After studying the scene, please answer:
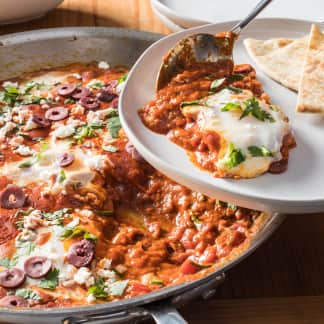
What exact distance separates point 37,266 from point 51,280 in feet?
0.27

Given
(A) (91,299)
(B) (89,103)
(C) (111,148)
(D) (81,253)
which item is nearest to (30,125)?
(B) (89,103)

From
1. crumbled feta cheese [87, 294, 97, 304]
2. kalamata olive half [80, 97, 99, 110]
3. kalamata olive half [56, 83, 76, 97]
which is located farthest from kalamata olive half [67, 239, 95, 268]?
kalamata olive half [56, 83, 76, 97]

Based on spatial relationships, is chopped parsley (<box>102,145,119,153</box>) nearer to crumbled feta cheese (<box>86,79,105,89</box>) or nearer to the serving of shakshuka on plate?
the serving of shakshuka on plate

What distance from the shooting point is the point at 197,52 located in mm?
3080

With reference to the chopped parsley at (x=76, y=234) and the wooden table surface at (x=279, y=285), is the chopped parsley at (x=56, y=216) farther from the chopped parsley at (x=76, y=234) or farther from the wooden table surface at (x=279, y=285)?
the wooden table surface at (x=279, y=285)

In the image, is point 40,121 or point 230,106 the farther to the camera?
point 40,121

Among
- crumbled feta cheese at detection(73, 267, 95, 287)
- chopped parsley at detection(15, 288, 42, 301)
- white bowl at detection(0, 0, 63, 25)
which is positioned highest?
white bowl at detection(0, 0, 63, 25)

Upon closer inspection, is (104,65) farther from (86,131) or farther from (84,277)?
(84,277)

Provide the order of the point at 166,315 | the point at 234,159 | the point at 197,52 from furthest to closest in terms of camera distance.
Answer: the point at 197,52
the point at 234,159
the point at 166,315

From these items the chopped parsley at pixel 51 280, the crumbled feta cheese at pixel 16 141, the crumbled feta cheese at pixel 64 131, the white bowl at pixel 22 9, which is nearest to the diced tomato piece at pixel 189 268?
the chopped parsley at pixel 51 280

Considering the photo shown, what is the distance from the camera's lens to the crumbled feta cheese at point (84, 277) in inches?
103

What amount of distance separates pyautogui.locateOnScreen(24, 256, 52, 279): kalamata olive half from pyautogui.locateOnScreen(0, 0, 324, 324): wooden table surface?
0.54m

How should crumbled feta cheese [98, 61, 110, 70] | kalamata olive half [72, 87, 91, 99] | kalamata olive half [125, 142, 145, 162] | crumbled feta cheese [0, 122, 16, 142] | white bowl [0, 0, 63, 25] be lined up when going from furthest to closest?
white bowl [0, 0, 63, 25], crumbled feta cheese [98, 61, 110, 70], kalamata olive half [72, 87, 91, 99], crumbled feta cheese [0, 122, 16, 142], kalamata olive half [125, 142, 145, 162]

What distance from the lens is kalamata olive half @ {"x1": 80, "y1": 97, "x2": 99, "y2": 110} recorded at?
352cm
